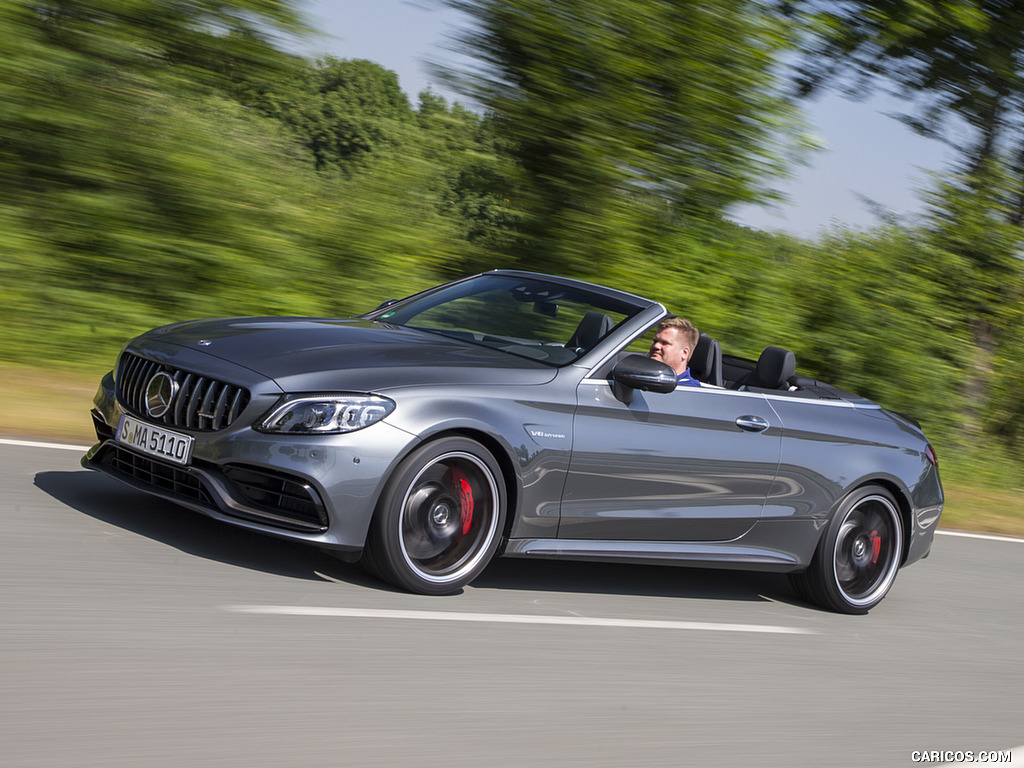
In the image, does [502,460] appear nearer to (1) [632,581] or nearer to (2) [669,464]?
(2) [669,464]

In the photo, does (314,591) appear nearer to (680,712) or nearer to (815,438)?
(680,712)

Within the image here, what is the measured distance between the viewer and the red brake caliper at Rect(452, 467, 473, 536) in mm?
4965

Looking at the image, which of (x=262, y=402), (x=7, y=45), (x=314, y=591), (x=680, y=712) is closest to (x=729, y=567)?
(x=680, y=712)

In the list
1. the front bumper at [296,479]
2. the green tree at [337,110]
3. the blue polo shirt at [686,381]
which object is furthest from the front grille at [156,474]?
the green tree at [337,110]

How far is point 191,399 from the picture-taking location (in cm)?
477

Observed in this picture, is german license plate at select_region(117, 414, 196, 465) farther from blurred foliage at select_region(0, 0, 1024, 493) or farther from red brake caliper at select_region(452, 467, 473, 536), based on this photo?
blurred foliage at select_region(0, 0, 1024, 493)

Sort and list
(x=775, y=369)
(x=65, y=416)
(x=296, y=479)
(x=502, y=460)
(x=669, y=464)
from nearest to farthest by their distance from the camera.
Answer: (x=296, y=479), (x=502, y=460), (x=669, y=464), (x=775, y=369), (x=65, y=416)

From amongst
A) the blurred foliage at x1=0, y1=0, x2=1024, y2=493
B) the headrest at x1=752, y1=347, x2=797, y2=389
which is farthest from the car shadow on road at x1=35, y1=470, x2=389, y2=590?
the blurred foliage at x1=0, y1=0, x2=1024, y2=493

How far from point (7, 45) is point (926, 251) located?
12296 millimetres

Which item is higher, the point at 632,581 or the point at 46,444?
the point at 632,581

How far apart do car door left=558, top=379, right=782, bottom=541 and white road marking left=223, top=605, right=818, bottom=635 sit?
40 centimetres

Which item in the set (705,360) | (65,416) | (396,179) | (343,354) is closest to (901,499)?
(705,360)

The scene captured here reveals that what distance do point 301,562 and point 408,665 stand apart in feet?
3.86

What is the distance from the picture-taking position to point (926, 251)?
1673 centimetres
